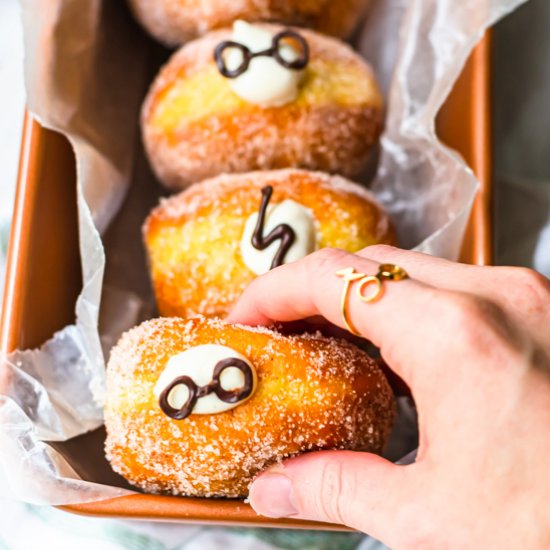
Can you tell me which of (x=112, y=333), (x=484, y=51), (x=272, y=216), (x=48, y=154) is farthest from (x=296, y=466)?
(x=484, y=51)

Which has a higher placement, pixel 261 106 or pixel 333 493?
pixel 261 106

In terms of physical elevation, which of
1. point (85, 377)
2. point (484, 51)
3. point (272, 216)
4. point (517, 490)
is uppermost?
point (484, 51)

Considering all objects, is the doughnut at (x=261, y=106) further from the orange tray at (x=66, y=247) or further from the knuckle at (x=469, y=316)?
the knuckle at (x=469, y=316)

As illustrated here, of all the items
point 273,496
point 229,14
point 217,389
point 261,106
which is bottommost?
point 273,496

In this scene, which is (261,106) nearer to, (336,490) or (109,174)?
(109,174)

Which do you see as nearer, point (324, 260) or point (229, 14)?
point (324, 260)

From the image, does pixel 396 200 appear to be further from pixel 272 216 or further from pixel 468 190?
pixel 272 216

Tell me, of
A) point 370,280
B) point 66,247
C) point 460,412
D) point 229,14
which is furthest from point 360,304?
point 229,14
